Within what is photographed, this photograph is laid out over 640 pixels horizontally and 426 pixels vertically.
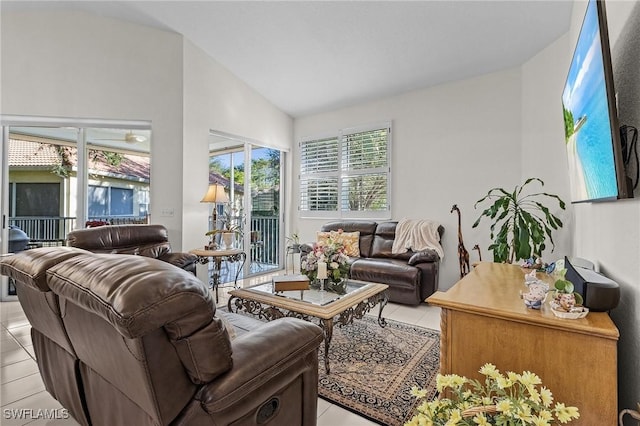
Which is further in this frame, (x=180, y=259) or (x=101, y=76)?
(x=101, y=76)

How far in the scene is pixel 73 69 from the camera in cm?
377

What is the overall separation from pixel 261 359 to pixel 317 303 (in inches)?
47.2

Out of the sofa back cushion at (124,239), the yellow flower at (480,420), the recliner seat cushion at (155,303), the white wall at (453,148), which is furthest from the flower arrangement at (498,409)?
the white wall at (453,148)

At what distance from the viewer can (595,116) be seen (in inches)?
51.4

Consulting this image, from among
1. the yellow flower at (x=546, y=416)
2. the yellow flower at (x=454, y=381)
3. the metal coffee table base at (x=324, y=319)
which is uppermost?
the yellow flower at (x=546, y=416)

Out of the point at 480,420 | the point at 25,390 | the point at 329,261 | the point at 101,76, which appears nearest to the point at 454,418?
the point at 480,420

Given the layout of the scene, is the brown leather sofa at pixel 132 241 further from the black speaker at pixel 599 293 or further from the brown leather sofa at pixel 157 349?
the black speaker at pixel 599 293

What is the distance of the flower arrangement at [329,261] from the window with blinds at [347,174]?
2319 millimetres

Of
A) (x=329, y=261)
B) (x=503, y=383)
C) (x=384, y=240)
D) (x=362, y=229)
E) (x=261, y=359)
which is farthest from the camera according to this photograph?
(x=362, y=229)

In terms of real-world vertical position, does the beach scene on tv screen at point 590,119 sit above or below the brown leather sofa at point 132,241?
above

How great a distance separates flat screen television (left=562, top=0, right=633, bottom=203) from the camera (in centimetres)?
114

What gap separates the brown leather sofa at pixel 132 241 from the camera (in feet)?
10.4

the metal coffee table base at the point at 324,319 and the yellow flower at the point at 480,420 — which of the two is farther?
the metal coffee table base at the point at 324,319

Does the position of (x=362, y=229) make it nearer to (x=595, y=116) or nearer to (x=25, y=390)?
(x=595, y=116)
